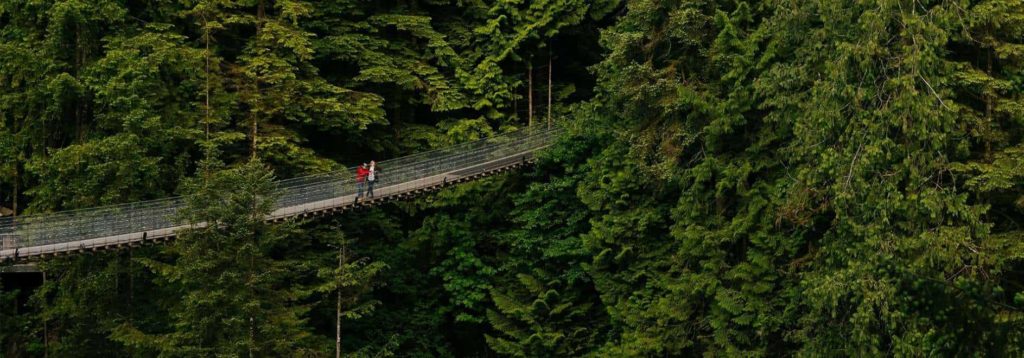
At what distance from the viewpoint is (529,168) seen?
95.7 ft

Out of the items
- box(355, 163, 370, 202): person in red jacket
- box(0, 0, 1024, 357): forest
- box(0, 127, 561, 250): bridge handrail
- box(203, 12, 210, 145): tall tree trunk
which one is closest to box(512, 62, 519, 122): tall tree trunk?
box(0, 0, 1024, 357): forest

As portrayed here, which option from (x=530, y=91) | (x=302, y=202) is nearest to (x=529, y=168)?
(x=530, y=91)

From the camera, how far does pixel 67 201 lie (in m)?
26.1

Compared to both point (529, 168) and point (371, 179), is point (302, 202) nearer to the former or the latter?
point (371, 179)

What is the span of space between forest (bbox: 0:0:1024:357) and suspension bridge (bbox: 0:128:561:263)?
77cm

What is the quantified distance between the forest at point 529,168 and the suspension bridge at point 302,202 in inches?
30.5

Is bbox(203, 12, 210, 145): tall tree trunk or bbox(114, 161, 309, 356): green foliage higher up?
bbox(203, 12, 210, 145): tall tree trunk

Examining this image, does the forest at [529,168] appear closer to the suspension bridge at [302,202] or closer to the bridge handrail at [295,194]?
the suspension bridge at [302,202]

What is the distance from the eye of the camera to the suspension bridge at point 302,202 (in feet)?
78.8

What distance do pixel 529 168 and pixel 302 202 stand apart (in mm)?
5729

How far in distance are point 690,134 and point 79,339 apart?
12.7 m

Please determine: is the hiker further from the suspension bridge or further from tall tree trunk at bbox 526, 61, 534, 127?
tall tree trunk at bbox 526, 61, 534, 127

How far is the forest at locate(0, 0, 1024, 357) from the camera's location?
18.8 meters

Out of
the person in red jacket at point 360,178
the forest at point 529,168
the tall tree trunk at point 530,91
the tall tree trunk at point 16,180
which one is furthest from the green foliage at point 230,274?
the tall tree trunk at point 530,91
